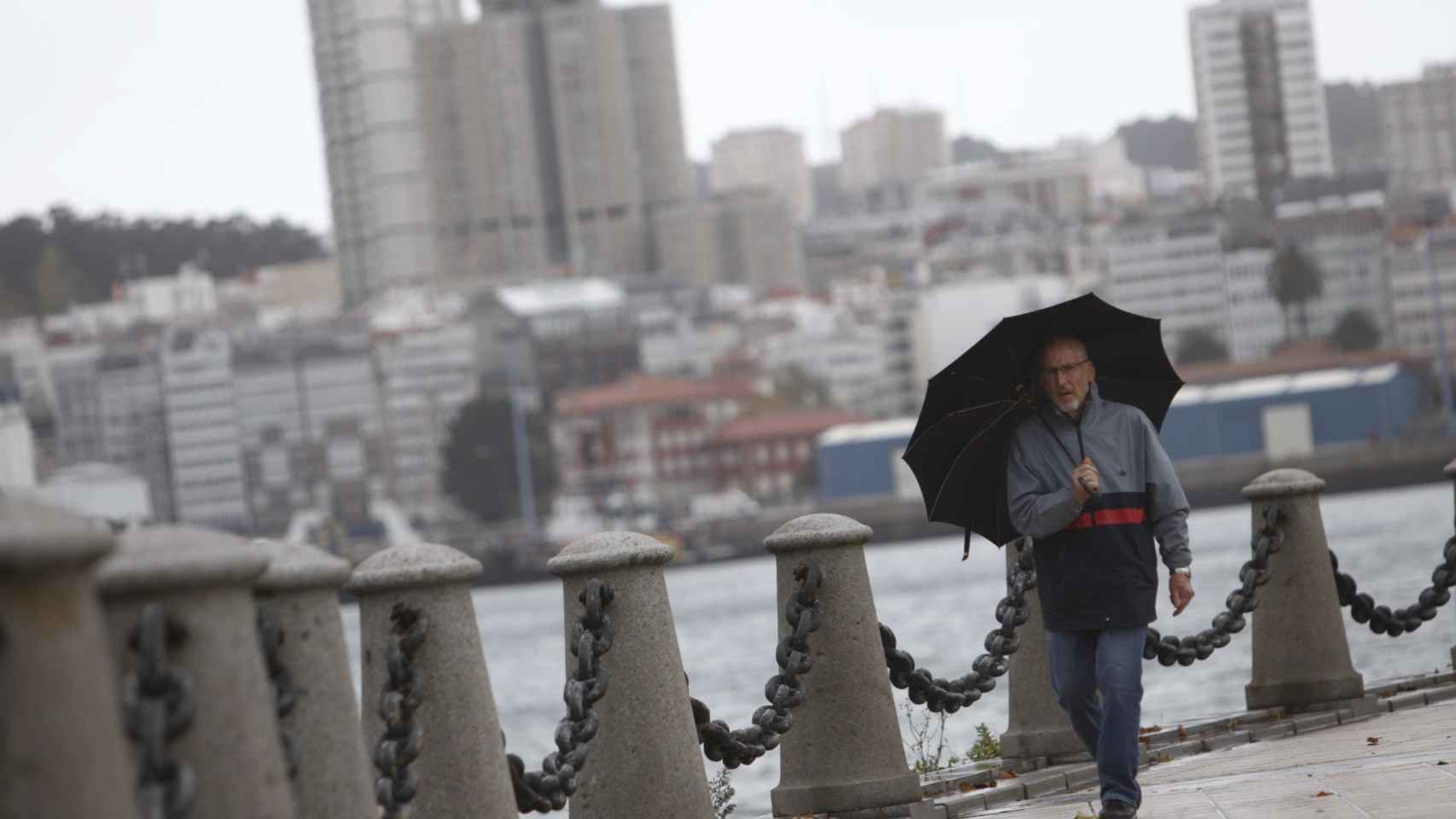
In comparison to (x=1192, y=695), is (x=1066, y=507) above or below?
above

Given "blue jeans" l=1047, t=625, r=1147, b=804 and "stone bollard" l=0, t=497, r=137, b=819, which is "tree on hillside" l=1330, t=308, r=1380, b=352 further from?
"stone bollard" l=0, t=497, r=137, b=819

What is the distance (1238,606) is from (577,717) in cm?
386

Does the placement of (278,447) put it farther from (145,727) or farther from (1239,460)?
(145,727)

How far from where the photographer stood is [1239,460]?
12950cm

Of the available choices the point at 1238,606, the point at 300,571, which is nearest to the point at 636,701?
the point at 300,571

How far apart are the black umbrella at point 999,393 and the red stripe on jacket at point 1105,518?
418mm

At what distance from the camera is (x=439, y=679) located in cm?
648

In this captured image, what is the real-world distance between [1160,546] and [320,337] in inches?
7408

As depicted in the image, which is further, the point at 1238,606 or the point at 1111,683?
the point at 1238,606

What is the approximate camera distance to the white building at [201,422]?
191 metres

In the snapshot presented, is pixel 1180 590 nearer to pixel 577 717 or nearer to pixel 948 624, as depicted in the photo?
pixel 577 717

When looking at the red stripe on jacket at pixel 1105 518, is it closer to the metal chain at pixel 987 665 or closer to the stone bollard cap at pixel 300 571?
the metal chain at pixel 987 665

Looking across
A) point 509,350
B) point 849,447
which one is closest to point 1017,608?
point 849,447

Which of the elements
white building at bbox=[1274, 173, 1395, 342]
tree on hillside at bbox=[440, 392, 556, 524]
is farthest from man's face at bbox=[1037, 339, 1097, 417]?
white building at bbox=[1274, 173, 1395, 342]
